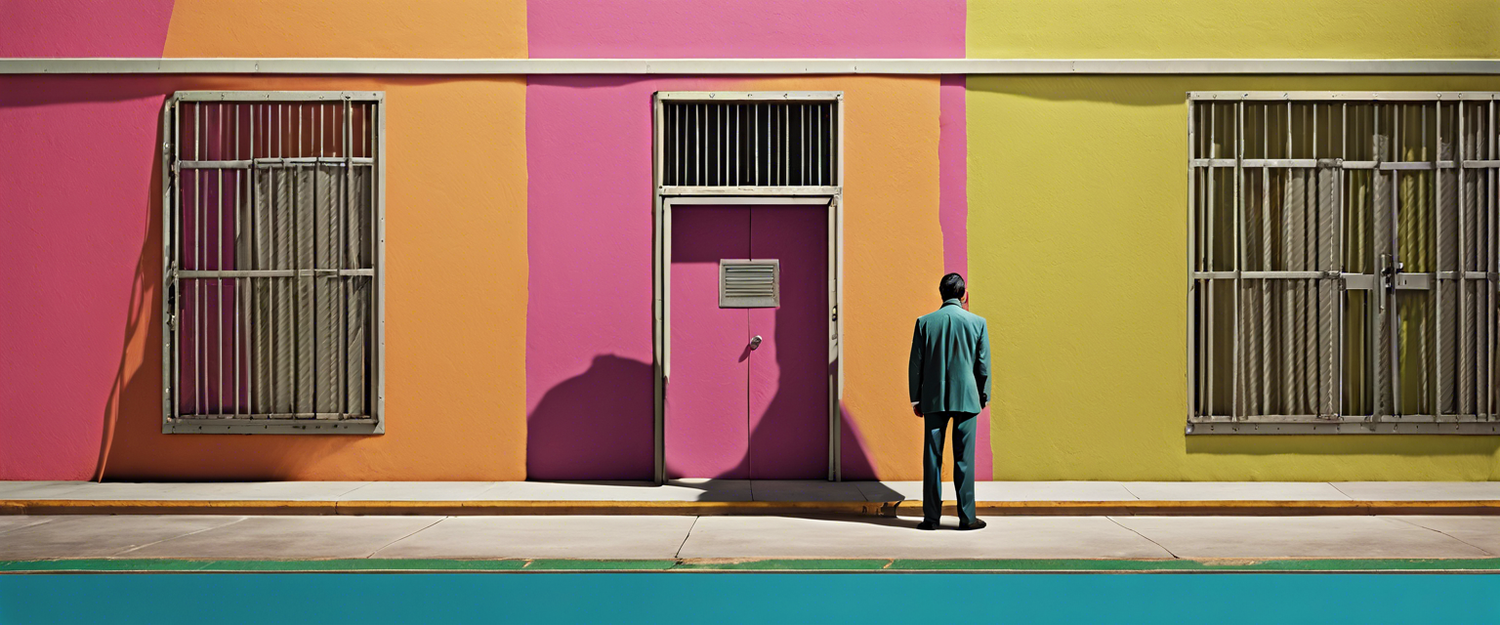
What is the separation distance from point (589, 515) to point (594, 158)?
3.17 m

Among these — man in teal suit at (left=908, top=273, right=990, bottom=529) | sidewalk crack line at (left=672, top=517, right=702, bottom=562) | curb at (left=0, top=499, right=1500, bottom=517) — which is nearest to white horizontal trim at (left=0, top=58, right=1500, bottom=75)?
man in teal suit at (left=908, top=273, right=990, bottom=529)

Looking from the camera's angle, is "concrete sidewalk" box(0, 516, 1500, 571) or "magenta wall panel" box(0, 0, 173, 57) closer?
"concrete sidewalk" box(0, 516, 1500, 571)

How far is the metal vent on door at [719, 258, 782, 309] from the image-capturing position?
34.9ft

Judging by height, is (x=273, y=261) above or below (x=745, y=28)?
below

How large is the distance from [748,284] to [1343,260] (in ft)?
17.1

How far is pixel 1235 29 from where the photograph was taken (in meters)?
10.6

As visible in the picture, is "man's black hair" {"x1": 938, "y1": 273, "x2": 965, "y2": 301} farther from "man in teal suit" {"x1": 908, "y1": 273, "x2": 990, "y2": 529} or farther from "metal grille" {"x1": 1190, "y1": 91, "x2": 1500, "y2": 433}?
"metal grille" {"x1": 1190, "y1": 91, "x2": 1500, "y2": 433}

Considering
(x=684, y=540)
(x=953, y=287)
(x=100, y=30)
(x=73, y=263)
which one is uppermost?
(x=100, y=30)

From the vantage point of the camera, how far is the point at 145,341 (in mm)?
10625

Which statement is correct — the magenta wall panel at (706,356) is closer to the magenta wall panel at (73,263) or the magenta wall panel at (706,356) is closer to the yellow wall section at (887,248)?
the yellow wall section at (887,248)

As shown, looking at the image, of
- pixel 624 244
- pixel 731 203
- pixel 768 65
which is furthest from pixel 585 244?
pixel 768 65

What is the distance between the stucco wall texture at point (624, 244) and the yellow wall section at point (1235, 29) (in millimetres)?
26

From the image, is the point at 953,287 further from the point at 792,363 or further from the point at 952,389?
the point at 792,363

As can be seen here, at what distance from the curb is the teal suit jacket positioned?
116cm
